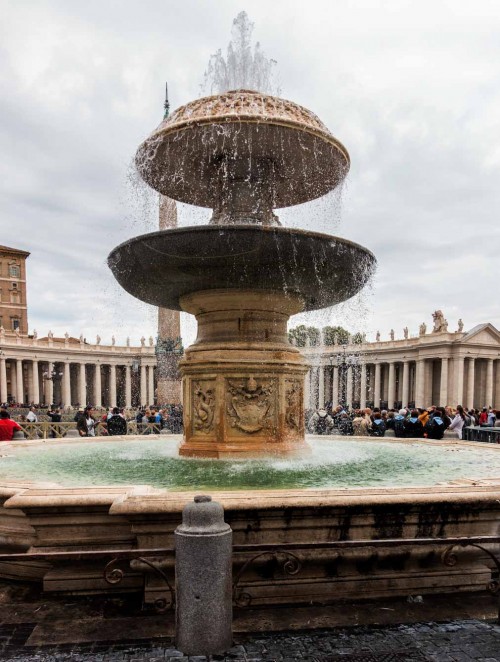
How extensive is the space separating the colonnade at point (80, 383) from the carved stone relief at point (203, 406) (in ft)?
242

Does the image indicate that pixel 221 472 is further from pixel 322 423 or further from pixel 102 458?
pixel 322 423

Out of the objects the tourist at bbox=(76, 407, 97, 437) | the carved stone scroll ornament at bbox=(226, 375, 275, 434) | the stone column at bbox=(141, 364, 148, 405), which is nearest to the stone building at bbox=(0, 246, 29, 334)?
the stone column at bbox=(141, 364, 148, 405)

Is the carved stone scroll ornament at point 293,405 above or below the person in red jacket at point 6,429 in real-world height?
above

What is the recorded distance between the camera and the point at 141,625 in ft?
15.4

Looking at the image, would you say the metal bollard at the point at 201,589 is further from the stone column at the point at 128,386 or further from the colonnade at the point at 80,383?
the stone column at the point at 128,386

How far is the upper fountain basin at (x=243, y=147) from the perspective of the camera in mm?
8742

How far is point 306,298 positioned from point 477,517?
18.2ft

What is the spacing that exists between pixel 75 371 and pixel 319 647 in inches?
3634

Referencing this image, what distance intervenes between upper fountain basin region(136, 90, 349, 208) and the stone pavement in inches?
269

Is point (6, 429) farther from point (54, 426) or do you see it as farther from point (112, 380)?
point (112, 380)

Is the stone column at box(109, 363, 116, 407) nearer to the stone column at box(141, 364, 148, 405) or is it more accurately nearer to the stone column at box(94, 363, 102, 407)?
the stone column at box(94, 363, 102, 407)

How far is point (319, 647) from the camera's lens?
14.3 feet

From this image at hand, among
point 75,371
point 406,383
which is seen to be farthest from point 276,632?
point 75,371

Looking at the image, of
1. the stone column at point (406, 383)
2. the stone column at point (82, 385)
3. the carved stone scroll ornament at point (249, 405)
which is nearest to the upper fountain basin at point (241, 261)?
the carved stone scroll ornament at point (249, 405)
